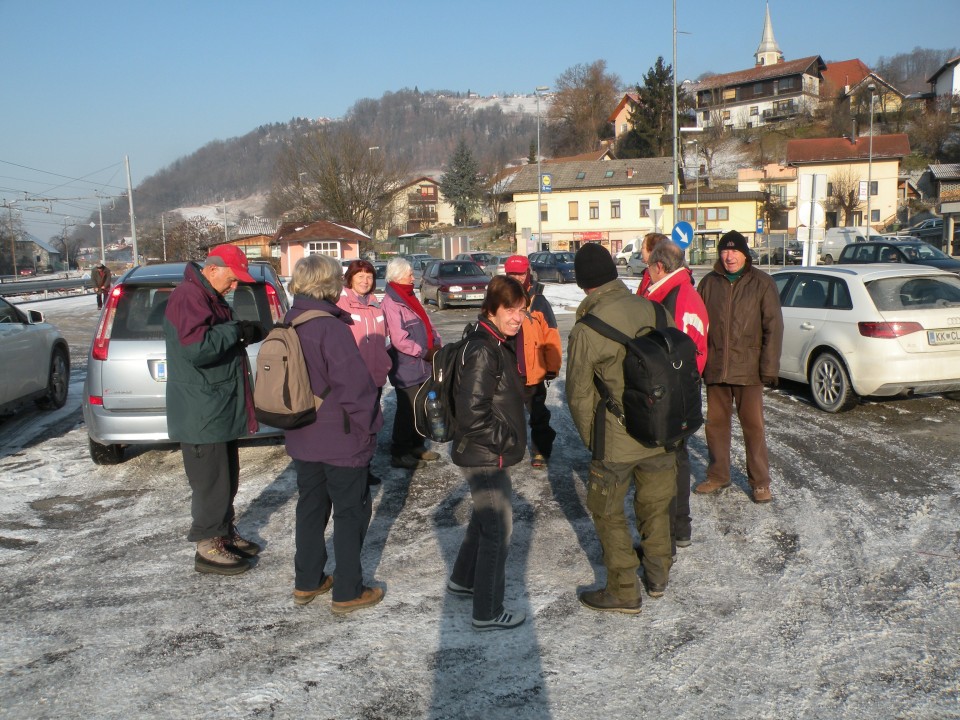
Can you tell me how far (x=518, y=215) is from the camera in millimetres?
71750

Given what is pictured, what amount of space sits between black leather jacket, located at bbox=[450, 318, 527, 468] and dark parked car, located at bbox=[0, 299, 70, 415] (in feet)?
23.2

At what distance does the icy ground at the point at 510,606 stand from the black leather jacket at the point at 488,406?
93 centimetres

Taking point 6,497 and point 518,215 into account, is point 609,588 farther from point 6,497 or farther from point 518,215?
point 518,215

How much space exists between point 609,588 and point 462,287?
71.1 ft

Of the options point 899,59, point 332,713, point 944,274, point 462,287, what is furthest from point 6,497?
point 899,59

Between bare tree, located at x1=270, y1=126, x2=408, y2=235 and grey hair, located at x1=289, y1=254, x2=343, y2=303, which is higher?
bare tree, located at x1=270, y1=126, x2=408, y2=235

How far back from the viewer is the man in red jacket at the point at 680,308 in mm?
4906

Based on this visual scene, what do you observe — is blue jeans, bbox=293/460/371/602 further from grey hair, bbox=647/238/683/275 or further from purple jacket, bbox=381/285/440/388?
purple jacket, bbox=381/285/440/388

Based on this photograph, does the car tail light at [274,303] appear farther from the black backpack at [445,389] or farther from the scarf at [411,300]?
the black backpack at [445,389]

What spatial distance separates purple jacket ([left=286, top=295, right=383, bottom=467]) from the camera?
4039 millimetres

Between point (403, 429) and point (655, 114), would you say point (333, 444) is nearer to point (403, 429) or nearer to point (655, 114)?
point (403, 429)

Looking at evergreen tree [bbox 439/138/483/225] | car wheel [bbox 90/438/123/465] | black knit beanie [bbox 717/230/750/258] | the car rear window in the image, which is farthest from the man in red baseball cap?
evergreen tree [bbox 439/138/483/225]

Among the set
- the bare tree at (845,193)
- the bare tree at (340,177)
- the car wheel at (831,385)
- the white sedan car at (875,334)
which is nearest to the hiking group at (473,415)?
the white sedan car at (875,334)

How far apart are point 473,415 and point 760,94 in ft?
371
